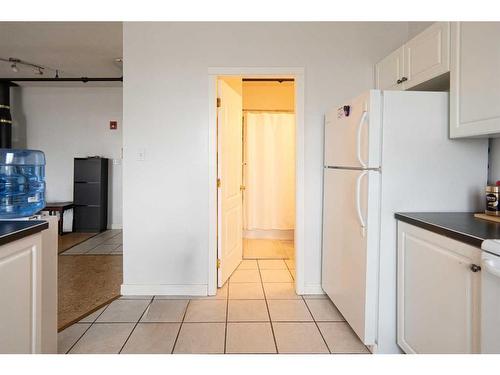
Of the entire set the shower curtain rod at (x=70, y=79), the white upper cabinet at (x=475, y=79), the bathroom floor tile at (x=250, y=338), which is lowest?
the bathroom floor tile at (x=250, y=338)

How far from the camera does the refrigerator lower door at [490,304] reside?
106 centimetres

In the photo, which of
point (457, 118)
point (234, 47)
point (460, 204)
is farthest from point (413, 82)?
point (234, 47)

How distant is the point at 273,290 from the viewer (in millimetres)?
2803

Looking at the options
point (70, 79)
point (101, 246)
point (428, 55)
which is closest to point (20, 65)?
point (70, 79)

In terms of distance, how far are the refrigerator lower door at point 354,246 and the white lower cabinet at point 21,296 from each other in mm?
1732

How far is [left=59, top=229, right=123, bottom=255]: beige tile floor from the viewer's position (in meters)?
3.95

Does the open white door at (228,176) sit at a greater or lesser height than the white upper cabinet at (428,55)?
lesser

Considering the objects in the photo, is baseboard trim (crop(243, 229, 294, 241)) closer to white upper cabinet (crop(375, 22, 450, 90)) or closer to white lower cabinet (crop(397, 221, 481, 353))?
white upper cabinet (crop(375, 22, 450, 90))

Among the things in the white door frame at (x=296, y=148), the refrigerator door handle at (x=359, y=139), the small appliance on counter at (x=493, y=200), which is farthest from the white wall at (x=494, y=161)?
the white door frame at (x=296, y=148)

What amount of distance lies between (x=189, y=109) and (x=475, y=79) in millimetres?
2037

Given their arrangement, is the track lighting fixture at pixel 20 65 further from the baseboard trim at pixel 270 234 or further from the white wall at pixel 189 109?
the baseboard trim at pixel 270 234
